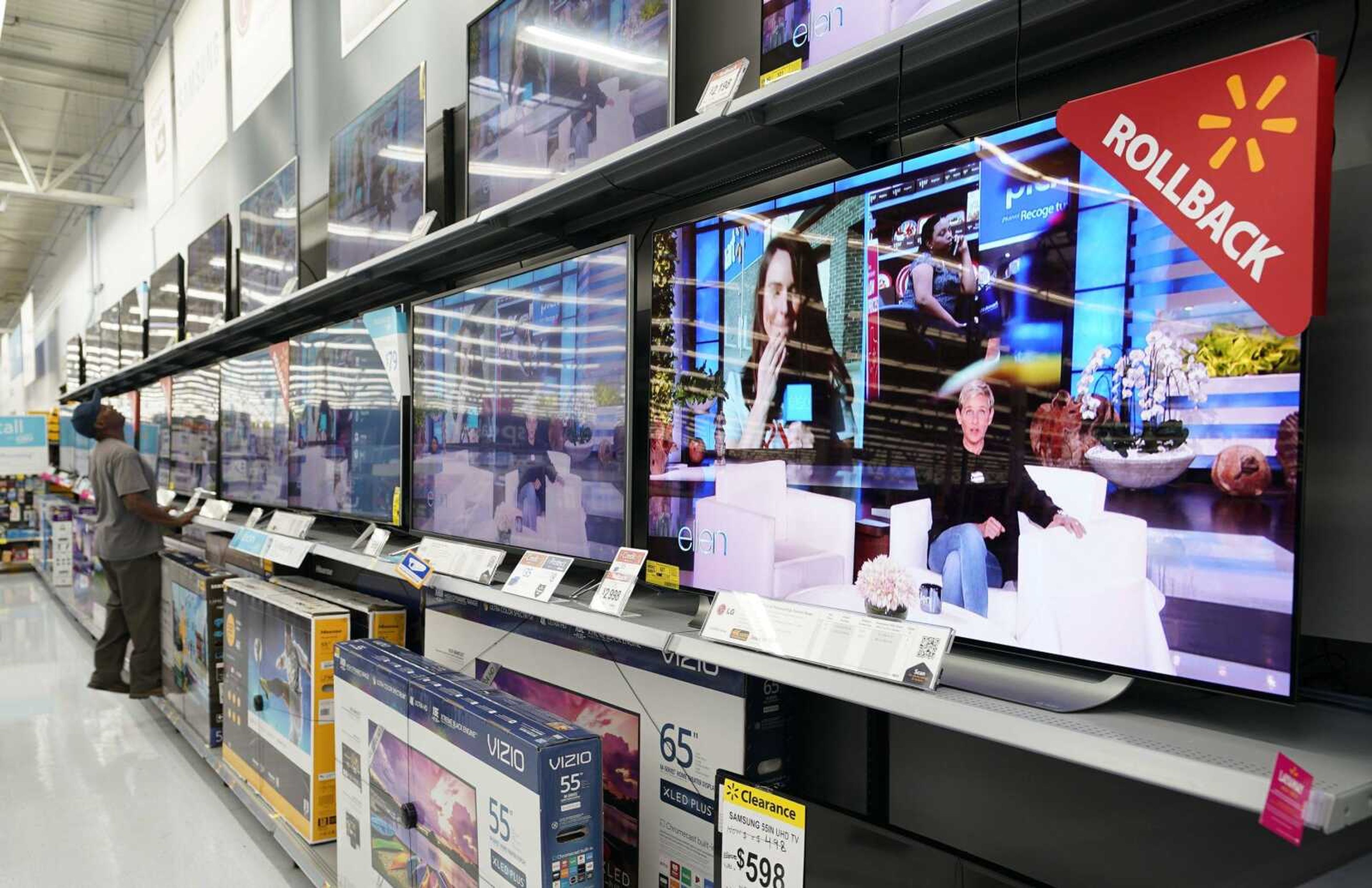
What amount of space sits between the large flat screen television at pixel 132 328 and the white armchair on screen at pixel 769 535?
22.4 feet

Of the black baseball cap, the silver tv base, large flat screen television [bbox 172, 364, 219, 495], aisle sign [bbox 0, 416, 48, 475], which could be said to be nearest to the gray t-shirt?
the black baseball cap

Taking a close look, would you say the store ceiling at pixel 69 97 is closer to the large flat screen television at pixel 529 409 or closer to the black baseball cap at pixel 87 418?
the black baseball cap at pixel 87 418

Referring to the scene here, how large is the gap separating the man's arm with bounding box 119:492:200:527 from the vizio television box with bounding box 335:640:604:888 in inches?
117

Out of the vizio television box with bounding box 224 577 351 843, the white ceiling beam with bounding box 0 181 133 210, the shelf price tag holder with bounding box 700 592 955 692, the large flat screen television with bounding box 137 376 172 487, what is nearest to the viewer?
the shelf price tag holder with bounding box 700 592 955 692

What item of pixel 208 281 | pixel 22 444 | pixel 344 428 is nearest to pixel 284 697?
pixel 344 428

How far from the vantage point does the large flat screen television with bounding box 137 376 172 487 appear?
244 inches

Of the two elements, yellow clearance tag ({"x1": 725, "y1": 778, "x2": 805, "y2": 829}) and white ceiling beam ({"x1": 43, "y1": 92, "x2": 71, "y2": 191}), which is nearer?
yellow clearance tag ({"x1": 725, "y1": 778, "x2": 805, "y2": 829})

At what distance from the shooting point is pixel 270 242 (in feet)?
14.9

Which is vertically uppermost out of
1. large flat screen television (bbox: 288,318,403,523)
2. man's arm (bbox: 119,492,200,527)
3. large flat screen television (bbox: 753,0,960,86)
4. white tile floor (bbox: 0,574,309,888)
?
large flat screen television (bbox: 753,0,960,86)

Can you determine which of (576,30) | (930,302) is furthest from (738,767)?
(576,30)

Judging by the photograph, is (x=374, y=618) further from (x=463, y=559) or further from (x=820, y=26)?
(x=820, y=26)

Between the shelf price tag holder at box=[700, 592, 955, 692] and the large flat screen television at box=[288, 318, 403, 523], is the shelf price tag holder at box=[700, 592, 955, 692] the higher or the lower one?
the lower one

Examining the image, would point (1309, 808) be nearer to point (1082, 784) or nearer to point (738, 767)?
point (1082, 784)

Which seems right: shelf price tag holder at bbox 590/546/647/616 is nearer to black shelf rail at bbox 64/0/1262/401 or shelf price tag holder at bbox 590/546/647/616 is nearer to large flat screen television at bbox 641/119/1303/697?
large flat screen television at bbox 641/119/1303/697
